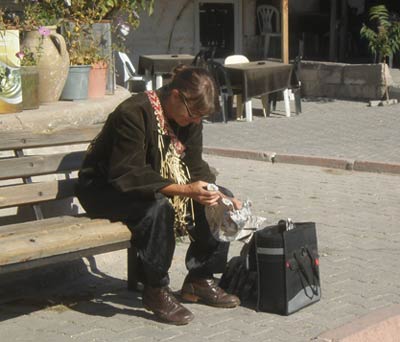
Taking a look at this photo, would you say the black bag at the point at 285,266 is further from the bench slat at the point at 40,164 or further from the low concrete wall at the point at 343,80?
the low concrete wall at the point at 343,80

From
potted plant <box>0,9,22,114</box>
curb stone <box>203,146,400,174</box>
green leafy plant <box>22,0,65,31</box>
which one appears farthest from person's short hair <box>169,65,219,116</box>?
curb stone <box>203,146,400,174</box>

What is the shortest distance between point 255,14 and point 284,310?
47.1 feet

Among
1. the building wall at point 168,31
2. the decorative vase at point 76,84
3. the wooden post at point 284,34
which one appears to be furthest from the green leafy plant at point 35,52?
the building wall at point 168,31

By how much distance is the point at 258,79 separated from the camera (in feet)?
41.2

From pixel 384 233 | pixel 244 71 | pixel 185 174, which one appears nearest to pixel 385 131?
pixel 244 71

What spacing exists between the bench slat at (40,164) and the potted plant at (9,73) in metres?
0.69

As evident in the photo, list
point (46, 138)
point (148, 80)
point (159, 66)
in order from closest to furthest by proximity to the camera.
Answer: point (46, 138) → point (159, 66) → point (148, 80)

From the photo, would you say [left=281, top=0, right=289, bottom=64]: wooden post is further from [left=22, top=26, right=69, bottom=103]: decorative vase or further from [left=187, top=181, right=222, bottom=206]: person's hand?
[left=187, top=181, right=222, bottom=206]: person's hand

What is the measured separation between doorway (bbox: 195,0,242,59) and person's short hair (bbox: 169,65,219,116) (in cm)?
1326

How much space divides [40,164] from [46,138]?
0.67ft

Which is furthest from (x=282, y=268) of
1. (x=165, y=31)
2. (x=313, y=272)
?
(x=165, y=31)

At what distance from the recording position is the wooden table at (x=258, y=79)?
491 inches

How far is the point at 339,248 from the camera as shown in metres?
6.00

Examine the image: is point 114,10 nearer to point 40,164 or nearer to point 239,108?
point 40,164
